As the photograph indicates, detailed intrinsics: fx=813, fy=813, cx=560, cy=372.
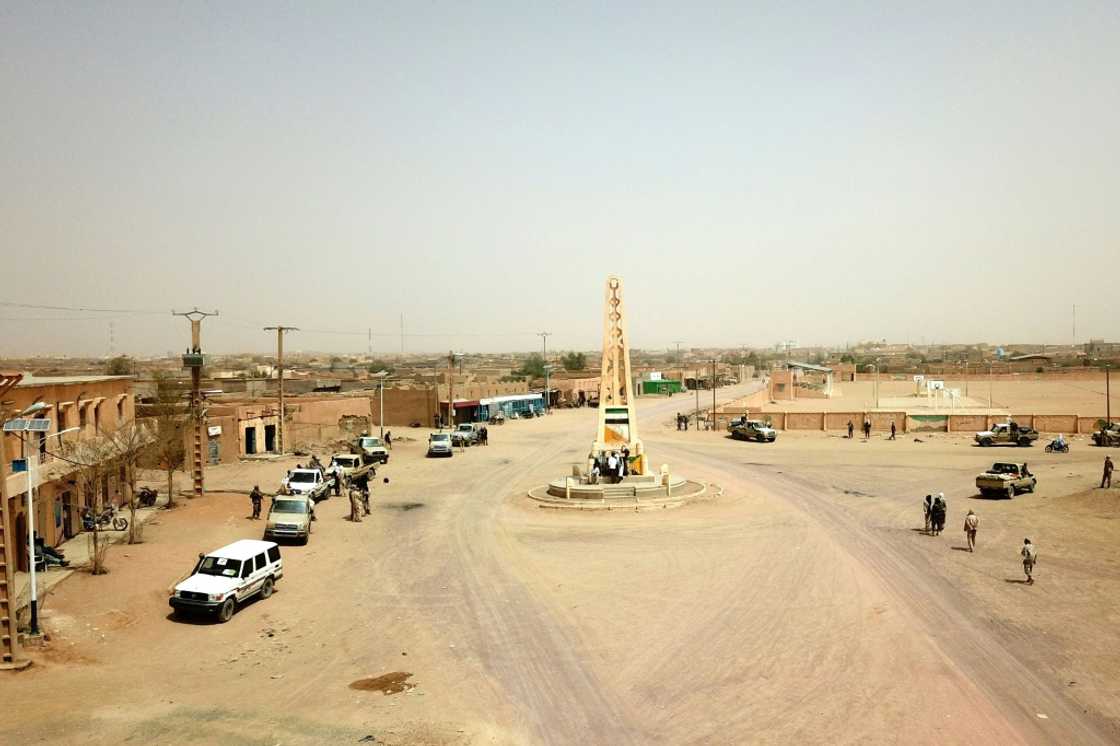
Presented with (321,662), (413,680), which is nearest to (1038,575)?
(413,680)

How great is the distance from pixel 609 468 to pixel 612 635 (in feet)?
59.1

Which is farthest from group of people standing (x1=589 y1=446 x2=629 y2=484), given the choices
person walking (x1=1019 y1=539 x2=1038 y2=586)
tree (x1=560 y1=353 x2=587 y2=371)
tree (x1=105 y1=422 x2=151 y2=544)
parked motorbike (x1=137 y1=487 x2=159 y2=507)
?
tree (x1=560 y1=353 x2=587 y2=371)

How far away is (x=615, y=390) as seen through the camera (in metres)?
38.3

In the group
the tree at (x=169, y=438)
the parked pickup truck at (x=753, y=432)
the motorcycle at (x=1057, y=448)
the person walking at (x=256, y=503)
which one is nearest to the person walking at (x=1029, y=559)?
the person walking at (x=256, y=503)

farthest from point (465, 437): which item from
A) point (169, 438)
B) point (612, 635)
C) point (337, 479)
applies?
point (612, 635)

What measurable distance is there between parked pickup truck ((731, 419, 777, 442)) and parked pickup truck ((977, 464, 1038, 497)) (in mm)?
20979

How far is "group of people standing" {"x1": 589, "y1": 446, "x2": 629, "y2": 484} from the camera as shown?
115 ft

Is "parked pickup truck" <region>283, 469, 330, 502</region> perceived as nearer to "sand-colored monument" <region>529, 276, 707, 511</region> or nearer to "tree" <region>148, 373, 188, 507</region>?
"tree" <region>148, 373, 188, 507</region>

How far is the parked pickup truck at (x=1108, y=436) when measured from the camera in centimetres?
5031

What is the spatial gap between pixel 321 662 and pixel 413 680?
2.16 meters

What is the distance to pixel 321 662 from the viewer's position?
15.6m

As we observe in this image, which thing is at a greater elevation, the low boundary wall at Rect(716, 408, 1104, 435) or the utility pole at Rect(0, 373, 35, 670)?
the utility pole at Rect(0, 373, 35, 670)

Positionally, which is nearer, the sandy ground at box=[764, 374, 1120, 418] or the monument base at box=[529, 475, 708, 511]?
the monument base at box=[529, 475, 708, 511]

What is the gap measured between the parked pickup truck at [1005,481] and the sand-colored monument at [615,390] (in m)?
14.2
